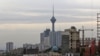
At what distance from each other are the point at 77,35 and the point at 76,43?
2.29 metres

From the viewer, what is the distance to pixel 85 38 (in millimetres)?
120625

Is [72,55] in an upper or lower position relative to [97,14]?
lower

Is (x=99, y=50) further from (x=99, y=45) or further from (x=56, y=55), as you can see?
(x=56, y=55)

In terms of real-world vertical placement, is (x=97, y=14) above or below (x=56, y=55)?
above

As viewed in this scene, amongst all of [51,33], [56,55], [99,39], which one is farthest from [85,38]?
[51,33]

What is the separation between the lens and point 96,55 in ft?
302

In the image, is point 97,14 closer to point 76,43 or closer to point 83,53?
point 76,43

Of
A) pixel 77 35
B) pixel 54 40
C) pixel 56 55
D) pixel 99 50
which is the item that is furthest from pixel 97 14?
pixel 54 40

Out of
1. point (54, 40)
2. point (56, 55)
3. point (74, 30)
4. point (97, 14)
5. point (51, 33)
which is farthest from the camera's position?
point (51, 33)

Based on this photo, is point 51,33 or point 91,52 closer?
point 91,52

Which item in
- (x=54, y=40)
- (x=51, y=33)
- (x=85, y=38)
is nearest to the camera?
(x=85, y=38)

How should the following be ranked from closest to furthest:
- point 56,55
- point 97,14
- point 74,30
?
Result: point 97,14
point 74,30
point 56,55

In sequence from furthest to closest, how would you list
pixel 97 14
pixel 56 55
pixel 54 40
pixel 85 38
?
pixel 54 40 < pixel 85 38 < pixel 56 55 < pixel 97 14

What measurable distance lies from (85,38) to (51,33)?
73.2 m
